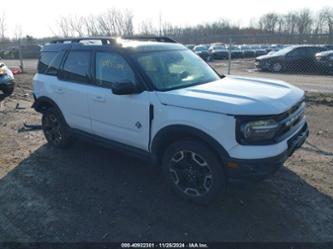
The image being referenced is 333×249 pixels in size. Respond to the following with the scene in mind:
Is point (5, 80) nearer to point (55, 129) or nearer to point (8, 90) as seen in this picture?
point (8, 90)

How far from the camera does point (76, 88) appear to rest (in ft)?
15.4

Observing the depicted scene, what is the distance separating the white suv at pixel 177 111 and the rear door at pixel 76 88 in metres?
0.02

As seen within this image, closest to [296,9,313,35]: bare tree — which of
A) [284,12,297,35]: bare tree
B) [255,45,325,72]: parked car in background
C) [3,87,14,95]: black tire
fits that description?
[284,12,297,35]: bare tree

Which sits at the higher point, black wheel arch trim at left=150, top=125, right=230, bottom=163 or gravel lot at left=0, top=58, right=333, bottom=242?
black wheel arch trim at left=150, top=125, right=230, bottom=163

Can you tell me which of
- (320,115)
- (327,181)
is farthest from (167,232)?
(320,115)

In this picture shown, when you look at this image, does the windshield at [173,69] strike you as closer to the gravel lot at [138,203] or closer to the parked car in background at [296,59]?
the gravel lot at [138,203]

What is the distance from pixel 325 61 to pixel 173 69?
51.3ft

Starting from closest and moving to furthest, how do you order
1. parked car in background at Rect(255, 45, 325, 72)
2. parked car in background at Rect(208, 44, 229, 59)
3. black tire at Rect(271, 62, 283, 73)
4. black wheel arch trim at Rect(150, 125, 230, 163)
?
black wheel arch trim at Rect(150, 125, 230, 163), parked car in background at Rect(255, 45, 325, 72), black tire at Rect(271, 62, 283, 73), parked car in background at Rect(208, 44, 229, 59)

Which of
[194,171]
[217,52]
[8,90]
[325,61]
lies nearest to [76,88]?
[194,171]

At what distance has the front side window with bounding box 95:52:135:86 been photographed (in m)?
3.98

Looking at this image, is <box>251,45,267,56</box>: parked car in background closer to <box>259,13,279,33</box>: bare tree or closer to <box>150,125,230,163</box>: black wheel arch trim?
<box>150,125,230,163</box>: black wheel arch trim

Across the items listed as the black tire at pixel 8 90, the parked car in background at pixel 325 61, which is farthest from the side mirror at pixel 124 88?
the parked car in background at pixel 325 61

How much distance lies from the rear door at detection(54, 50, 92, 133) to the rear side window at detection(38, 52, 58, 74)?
42 cm

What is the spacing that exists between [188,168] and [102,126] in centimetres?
149
